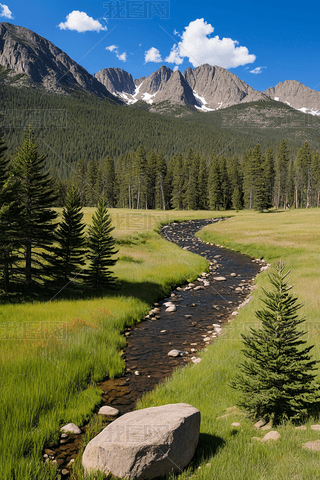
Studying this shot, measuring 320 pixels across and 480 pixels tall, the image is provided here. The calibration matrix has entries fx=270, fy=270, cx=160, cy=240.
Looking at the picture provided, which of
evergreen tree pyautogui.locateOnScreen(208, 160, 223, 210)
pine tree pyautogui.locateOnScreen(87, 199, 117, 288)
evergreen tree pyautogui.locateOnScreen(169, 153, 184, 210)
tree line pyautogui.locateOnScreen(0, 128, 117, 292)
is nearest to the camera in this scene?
tree line pyautogui.locateOnScreen(0, 128, 117, 292)

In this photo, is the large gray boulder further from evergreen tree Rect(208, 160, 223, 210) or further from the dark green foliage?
evergreen tree Rect(208, 160, 223, 210)

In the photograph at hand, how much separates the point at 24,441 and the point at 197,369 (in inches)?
213

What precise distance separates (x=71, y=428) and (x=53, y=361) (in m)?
3.07

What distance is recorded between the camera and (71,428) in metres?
6.70

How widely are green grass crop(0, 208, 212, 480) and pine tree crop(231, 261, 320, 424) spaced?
4462mm

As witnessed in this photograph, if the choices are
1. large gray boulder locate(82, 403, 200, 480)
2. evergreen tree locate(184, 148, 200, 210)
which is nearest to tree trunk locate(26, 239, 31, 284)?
large gray boulder locate(82, 403, 200, 480)

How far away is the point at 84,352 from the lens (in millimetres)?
10328

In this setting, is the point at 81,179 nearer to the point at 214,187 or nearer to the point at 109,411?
the point at 214,187

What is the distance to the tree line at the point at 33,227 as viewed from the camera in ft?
47.4

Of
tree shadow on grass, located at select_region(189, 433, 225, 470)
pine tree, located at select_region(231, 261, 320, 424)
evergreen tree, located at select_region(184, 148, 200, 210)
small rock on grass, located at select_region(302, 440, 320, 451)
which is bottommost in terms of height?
tree shadow on grass, located at select_region(189, 433, 225, 470)

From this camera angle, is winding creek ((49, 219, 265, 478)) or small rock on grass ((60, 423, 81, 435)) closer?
small rock on grass ((60, 423, 81, 435))

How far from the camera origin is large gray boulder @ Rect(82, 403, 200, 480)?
4.69m

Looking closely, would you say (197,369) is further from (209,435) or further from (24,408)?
(24,408)

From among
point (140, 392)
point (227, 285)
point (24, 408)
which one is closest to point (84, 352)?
point (140, 392)
